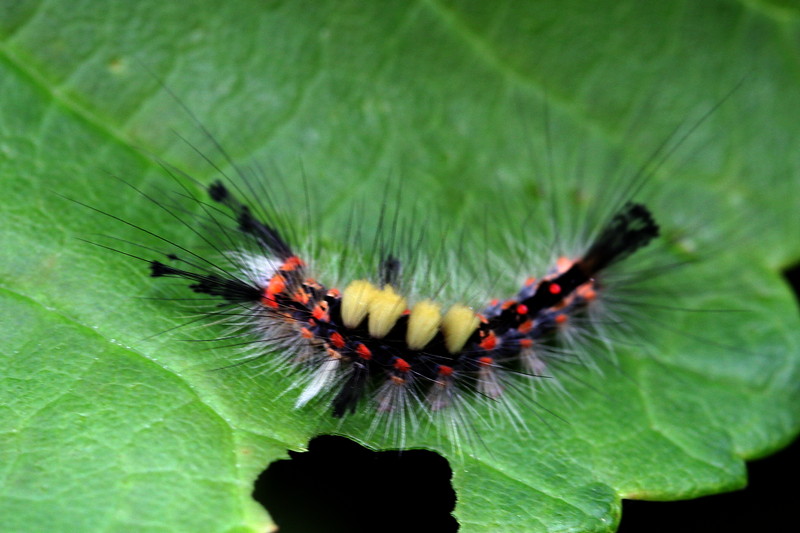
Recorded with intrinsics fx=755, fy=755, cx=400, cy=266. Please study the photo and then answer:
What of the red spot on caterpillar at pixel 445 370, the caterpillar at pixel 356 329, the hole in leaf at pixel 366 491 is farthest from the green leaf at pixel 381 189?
the red spot on caterpillar at pixel 445 370

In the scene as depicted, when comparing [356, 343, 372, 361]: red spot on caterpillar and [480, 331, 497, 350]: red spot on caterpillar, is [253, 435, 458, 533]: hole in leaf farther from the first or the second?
[480, 331, 497, 350]: red spot on caterpillar

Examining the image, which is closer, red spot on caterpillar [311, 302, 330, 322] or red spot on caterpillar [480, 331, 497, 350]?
red spot on caterpillar [311, 302, 330, 322]

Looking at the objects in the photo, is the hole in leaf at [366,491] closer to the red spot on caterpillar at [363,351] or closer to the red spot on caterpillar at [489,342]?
the red spot on caterpillar at [363,351]

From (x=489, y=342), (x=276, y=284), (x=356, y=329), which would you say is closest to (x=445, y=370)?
Result: (x=489, y=342)

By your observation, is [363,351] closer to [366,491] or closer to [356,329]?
[356,329]

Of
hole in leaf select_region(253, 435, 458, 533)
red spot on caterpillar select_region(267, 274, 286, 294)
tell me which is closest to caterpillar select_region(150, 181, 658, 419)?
red spot on caterpillar select_region(267, 274, 286, 294)

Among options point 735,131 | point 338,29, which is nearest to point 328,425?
point 338,29

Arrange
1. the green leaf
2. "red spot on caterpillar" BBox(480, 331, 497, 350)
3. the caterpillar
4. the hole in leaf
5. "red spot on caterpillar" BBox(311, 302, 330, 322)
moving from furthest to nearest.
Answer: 1. "red spot on caterpillar" BBox(480, 331, 497, 350)
2. "red spot on caterpillar" BBox(311, 302, 330, 322)
3. the caterpillar
4. the hole in leaf
5. the green leaf
